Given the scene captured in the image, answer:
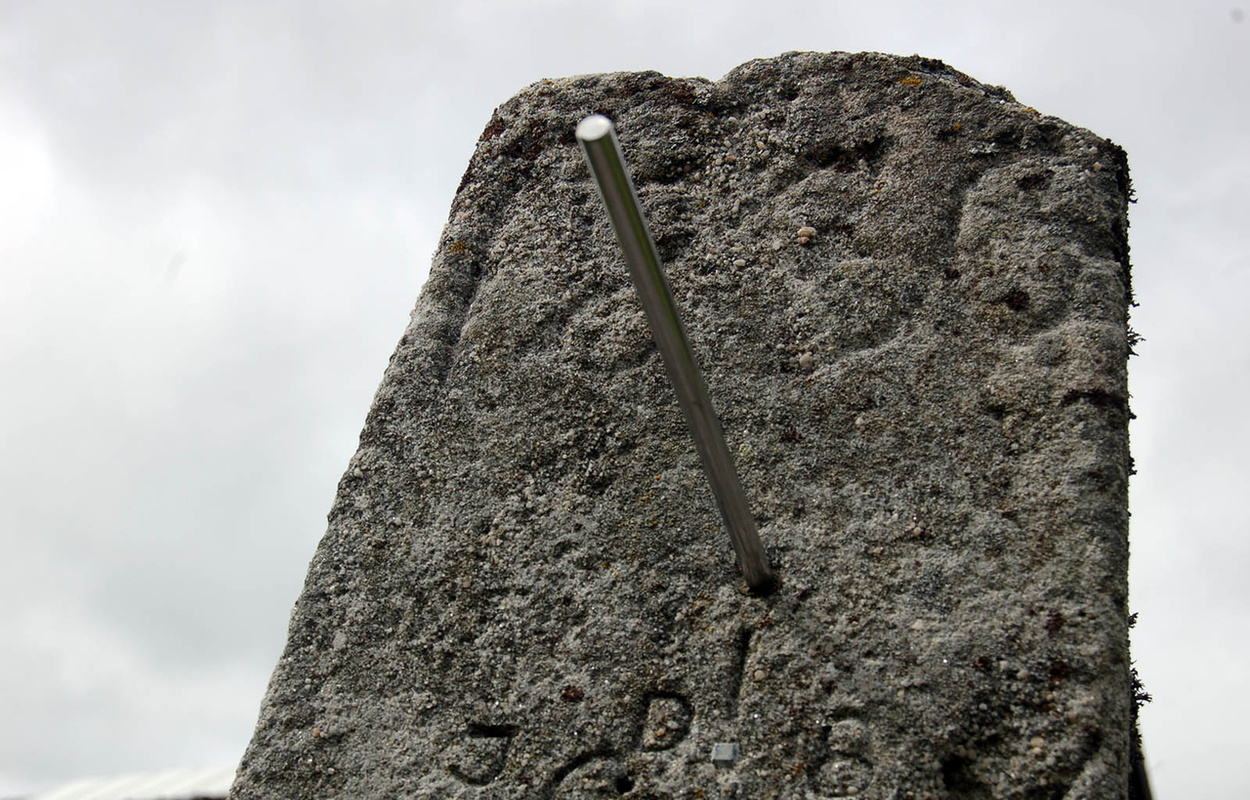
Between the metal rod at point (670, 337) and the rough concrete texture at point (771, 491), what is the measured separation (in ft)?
0.25

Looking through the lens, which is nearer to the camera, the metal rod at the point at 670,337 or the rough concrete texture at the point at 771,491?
the metal rod at the point at 670,337

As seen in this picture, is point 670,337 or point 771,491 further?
point 771,491

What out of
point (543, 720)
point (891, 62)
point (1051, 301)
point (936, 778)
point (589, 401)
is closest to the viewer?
point (936, 778)

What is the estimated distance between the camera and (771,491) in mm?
1569

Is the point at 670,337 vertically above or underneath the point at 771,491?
above

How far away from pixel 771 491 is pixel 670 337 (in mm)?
319

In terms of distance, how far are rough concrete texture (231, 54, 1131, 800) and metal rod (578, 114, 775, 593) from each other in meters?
0.08

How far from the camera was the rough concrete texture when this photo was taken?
1.38 metres

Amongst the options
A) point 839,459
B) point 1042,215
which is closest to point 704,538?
point 839,459

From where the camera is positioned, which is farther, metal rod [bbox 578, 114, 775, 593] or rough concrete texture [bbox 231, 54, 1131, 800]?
rough concrete texture [bbox 231, 54, 1131, 800]

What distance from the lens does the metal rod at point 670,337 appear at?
4.21 ft

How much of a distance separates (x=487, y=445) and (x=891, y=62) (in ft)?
3.33

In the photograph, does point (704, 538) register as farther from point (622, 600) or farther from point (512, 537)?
point (512, 537)

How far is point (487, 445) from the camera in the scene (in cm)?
174
